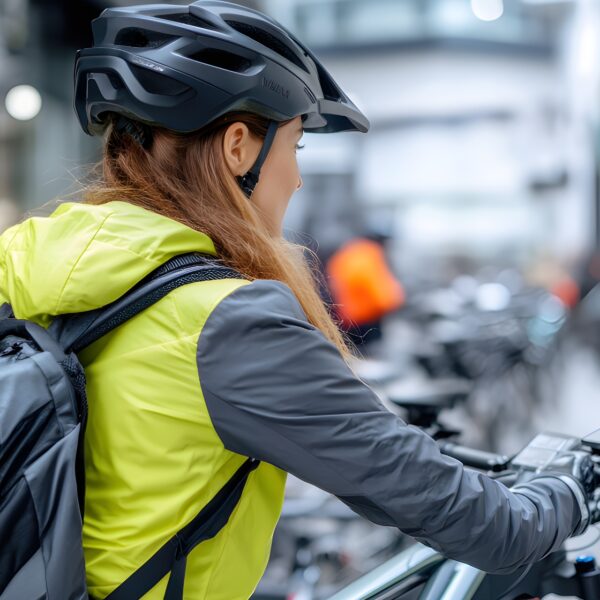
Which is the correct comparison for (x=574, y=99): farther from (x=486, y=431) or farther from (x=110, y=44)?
(x=110, y=44)

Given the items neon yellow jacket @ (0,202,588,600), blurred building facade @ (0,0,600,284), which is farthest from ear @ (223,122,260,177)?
blurred building facade @ (0,0,600,284)

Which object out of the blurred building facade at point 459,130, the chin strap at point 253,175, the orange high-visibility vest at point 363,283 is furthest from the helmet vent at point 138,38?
the blurred building facade at point 459,130

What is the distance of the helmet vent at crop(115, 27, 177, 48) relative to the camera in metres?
1.59

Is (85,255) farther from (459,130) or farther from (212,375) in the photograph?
(459,130)

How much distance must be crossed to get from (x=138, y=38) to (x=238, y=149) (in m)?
0.34

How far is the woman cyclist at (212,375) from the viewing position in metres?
1.19

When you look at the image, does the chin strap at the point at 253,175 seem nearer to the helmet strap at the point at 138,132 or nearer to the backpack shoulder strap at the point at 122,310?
the helmet strap at the point at 138,132

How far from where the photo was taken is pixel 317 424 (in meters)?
1.18

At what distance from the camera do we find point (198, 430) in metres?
1.24

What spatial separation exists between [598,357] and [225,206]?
1167 cm


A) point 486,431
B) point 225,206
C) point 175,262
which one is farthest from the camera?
point 486,431

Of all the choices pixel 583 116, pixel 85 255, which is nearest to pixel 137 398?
pixel 85 255

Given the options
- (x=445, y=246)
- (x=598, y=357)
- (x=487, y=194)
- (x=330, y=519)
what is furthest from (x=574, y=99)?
(x=330, y=519)

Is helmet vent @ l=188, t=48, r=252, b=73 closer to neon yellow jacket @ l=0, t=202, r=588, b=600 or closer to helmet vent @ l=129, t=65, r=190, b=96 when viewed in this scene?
helmet vent @ l=129, t=65, r=190, b=96
